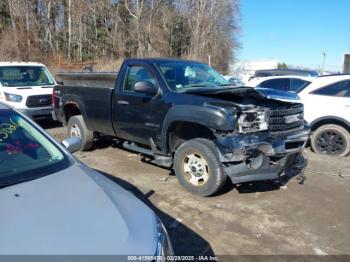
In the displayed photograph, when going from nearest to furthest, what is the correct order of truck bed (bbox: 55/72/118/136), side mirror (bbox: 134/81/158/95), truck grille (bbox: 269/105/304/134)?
truck grille (bbox: 269/105/304/134) < side mirror (bbox: 134/81/158/95) < truck bed (bbox: 55/72/118/136)

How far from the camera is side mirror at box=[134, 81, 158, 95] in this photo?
6.00 meters

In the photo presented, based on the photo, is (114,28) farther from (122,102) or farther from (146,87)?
(146,87)

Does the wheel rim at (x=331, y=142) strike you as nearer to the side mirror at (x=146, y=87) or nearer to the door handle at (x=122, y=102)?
the side mirror at (x=146, y=87)

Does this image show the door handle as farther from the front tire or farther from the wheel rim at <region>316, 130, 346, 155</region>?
the wheel rim at <region>316, 130, 346, 155</region>

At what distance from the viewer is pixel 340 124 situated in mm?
7949

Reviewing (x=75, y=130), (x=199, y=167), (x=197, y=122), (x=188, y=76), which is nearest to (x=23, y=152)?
(x=197, y=122)

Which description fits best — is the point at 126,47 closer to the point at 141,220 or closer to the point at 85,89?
the point at 85,89

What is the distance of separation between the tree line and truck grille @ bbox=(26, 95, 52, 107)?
2547cm

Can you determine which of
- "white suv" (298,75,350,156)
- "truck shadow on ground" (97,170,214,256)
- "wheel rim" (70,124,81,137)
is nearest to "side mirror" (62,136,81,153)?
"truck shadow on ground" (97,170,214,256)

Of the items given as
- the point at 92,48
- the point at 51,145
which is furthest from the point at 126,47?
the point at 51,145

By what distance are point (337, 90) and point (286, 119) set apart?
3269mm

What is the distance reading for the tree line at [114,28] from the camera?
36500 millimetres

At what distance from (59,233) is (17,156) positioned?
4.15 ft

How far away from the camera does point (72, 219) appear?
2.38 m
